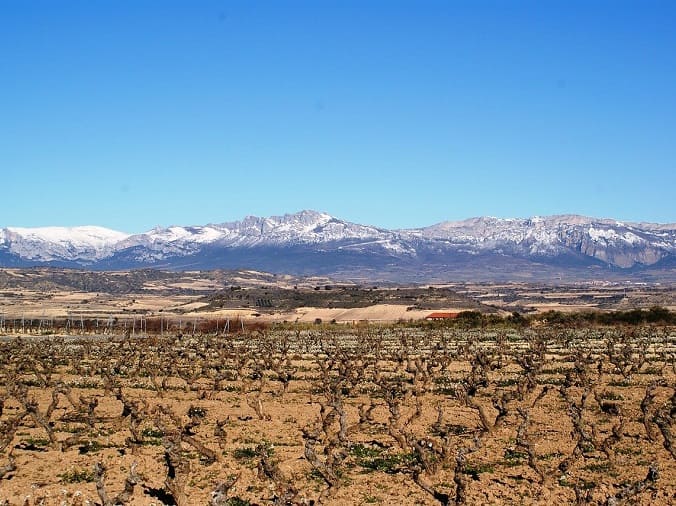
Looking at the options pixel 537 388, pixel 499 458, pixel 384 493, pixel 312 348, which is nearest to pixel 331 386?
pixel 537 388

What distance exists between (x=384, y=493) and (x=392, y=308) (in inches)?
4295

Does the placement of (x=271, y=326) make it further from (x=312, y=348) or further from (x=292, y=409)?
(x=292, y=409)

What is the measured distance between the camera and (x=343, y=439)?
70.2 feet

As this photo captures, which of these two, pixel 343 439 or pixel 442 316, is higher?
pixel 343 439

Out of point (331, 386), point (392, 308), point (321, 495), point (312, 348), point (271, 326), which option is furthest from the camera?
point (392, 308)

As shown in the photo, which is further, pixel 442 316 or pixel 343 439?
pixel 442 316

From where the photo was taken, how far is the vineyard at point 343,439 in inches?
695

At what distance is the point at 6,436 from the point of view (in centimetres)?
2166

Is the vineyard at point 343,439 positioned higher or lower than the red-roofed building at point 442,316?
higher

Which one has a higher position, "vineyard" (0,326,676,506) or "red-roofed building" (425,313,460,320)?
"vineyard" (0,326,676,506)

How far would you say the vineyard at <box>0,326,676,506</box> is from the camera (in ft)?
57.9

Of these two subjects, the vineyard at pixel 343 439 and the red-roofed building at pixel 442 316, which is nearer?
the vineyard at pixel 343 439

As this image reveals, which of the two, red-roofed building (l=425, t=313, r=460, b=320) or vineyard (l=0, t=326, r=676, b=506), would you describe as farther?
red-roofed building (l=425, t=313, r=460, b=320)

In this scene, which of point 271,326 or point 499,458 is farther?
point 271,326
